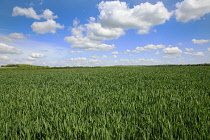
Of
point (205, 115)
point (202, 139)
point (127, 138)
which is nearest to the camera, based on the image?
point (202, 139)

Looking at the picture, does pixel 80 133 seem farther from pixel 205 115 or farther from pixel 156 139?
pixel 205 115

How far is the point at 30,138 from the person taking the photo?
2072 mm

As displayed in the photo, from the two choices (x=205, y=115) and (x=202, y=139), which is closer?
(x=202, y=139)

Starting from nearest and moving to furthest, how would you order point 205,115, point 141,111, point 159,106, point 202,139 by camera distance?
1. point 202,139
2. point 205,115
3. point 141,111
4. point 159,106

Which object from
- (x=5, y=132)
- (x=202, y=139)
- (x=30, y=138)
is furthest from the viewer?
(x=5, y=132)

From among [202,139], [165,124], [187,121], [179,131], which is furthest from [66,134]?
[187,121]

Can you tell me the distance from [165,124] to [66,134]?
1676mm

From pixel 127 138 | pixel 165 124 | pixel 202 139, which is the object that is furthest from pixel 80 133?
pixel 202 139

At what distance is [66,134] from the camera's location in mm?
2127

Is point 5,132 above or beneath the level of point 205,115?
beneath

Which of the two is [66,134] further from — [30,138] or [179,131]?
[179,131]

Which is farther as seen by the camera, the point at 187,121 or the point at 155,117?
the point at 155,117

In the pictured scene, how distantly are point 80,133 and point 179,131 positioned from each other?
5.11 ft

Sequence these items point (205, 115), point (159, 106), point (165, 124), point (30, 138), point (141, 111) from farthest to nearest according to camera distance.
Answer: point (159, 106)
point (141, 111)
point (205, 115)
point (165, 124)
point (30, 138)
